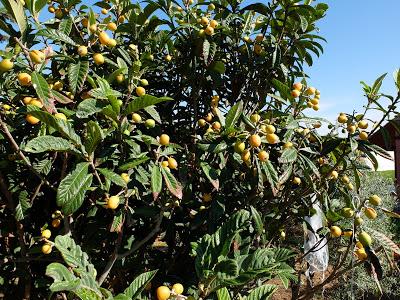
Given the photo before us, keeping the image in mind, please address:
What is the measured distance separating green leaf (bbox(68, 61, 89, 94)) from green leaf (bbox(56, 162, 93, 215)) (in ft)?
1.26

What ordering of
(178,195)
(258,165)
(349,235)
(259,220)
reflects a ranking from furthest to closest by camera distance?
(349,235)
(259,220)
(258,165)
(178,195)

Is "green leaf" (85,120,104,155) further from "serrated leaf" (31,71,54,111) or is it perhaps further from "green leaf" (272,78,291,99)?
"green leaf" (272,78,291,99)

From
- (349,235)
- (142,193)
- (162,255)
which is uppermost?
(142,193)

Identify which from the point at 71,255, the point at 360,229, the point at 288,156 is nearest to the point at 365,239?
the point at 360,229

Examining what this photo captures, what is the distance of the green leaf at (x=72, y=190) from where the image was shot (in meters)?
1.30

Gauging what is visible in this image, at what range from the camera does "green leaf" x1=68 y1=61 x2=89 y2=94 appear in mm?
1566

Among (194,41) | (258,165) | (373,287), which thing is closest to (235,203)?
(258,165)

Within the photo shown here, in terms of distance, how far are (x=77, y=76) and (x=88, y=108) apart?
0.78ft

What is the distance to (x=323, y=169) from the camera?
6.95 ft

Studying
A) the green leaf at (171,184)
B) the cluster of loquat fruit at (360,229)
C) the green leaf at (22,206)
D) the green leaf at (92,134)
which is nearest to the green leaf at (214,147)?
the green leaf at (171,184)

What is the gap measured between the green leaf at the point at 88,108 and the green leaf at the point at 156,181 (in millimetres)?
305

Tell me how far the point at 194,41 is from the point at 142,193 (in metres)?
0.86

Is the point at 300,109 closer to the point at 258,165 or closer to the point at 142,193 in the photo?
the point at 258,165

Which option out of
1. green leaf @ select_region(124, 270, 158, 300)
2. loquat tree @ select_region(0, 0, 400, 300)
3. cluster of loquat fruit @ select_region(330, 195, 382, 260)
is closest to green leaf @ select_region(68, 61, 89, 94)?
loquat tree @ select_region(0, 0, 400, 300)
